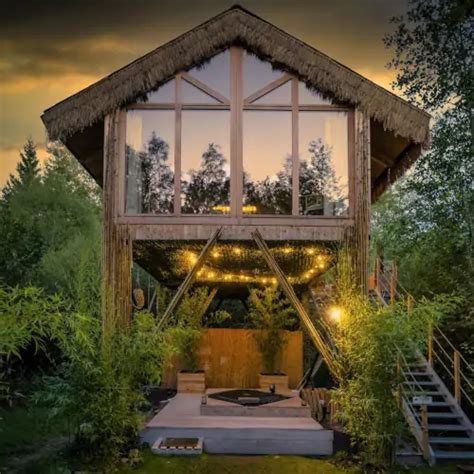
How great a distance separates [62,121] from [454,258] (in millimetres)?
7523

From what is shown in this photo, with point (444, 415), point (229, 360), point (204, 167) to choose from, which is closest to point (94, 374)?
point (204, 167)

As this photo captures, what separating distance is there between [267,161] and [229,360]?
22.1ft

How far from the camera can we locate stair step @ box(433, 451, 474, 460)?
7.60m

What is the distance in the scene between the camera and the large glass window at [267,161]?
27.1 ft

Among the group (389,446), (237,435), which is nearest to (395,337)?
(389,446)

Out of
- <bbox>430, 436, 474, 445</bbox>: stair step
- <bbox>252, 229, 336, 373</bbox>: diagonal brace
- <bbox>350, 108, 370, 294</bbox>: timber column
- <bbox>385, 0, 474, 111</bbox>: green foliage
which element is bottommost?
<bbox>430, 436, 474, 445</bbox>: stair step

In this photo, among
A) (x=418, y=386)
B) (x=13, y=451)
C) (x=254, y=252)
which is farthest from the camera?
(x=254, y=252)

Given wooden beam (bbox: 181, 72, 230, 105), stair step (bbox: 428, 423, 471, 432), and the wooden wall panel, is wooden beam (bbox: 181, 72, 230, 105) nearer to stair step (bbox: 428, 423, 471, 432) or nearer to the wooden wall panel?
stair step (bbox: 428, 423, 471, 432)

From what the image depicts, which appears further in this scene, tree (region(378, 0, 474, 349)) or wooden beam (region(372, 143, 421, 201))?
tree (region(378, 0, 474, 349))

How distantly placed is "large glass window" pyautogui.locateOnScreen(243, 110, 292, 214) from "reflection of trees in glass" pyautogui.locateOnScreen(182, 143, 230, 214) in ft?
0.98

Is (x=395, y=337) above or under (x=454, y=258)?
under

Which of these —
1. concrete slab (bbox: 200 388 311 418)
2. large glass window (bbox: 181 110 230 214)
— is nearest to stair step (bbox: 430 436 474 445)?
concrete slab (bbox: 200 388 311 418)

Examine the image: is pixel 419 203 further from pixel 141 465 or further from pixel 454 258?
pixel 141 465

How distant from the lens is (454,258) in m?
11.5
